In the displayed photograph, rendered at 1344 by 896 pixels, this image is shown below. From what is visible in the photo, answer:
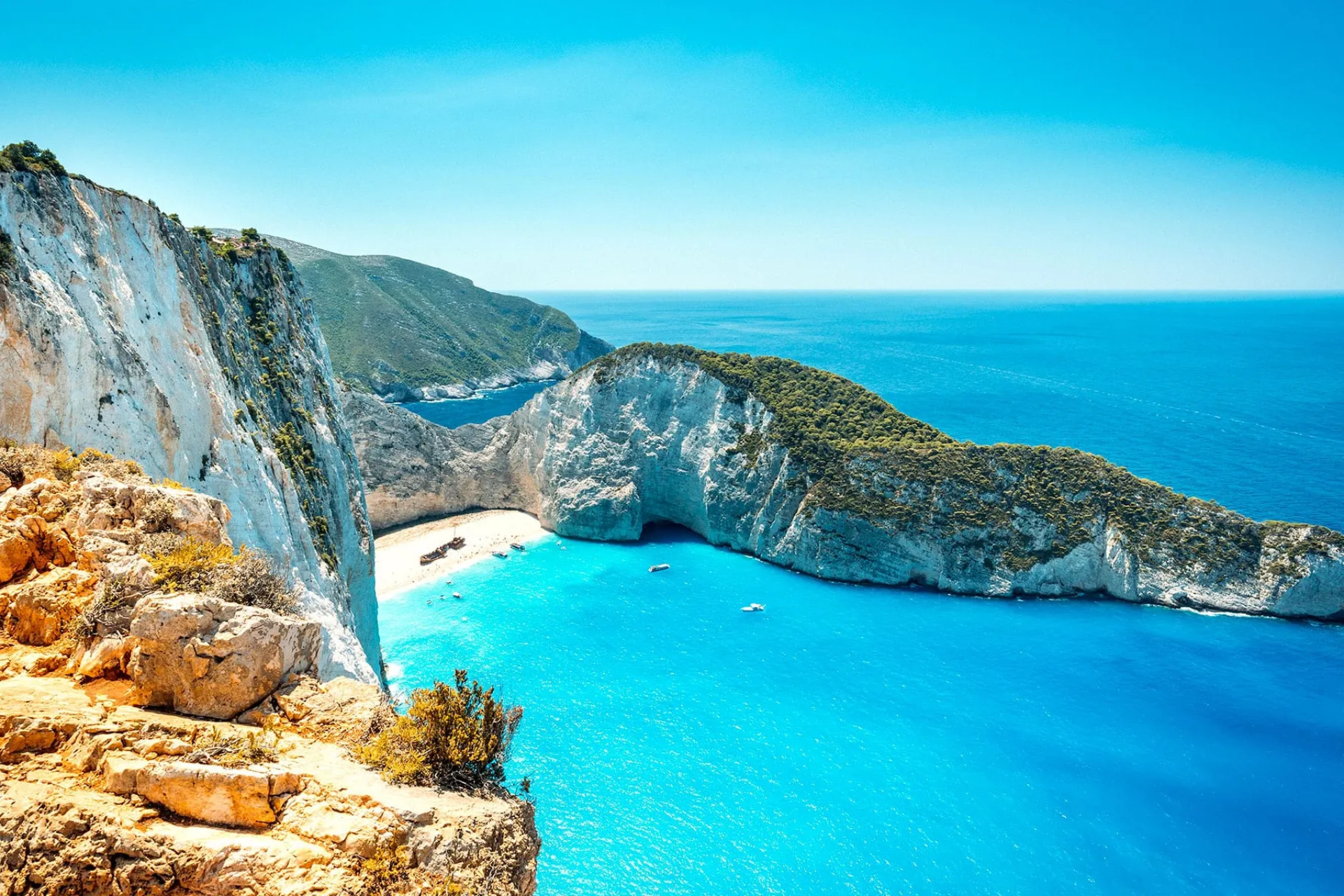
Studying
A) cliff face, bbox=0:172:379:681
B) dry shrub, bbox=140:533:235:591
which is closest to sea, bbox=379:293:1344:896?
cliff face, bbox=0:172:379:681

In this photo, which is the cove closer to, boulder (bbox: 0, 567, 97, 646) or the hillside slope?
boulder (bbox: 0, 567, 97, 646)

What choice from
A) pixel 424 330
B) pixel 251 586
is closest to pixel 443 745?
pixel 251 586

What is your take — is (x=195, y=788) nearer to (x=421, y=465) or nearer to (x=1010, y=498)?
(x=1010, y=498)

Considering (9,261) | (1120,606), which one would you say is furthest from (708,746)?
(1120,606)

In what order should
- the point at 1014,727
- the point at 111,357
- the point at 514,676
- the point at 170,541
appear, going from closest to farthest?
the point at 170,541
the point at 111,357
the point at 1014,727
the point at 514,676

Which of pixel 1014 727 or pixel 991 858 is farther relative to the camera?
pixel 1014 727

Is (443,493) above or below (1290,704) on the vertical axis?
above

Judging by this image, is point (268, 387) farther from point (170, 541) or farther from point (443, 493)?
point (443, 493)
